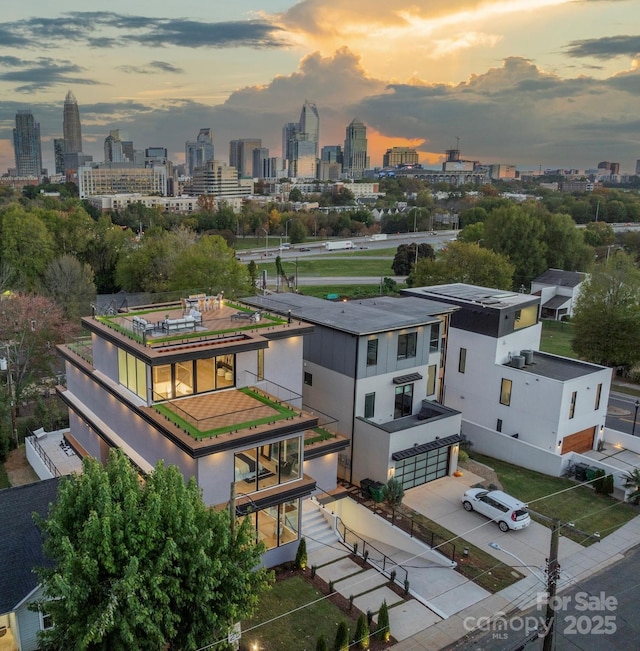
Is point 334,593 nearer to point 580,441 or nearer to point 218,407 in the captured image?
point 218,407

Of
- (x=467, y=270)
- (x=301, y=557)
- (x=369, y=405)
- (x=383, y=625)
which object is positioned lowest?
(x=301, y=557)

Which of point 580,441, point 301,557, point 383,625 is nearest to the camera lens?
point 383,625

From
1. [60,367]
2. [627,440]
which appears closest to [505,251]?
[627,440]

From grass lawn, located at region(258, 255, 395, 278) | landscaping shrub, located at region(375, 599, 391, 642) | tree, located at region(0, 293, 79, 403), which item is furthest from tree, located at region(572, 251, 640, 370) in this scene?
grass lawn, located at region(258, 255, 395, 278)

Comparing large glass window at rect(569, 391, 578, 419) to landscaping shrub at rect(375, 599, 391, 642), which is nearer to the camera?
landscaping shrub at rect(375, 599, 391, 642)

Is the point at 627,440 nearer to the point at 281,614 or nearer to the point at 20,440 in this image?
the point at 281,614

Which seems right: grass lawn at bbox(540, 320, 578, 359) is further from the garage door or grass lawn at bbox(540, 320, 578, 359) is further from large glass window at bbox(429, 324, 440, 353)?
large glass window at bbox(429, 324, 440, 353)

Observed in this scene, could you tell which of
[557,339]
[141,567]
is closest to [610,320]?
[557,339]
